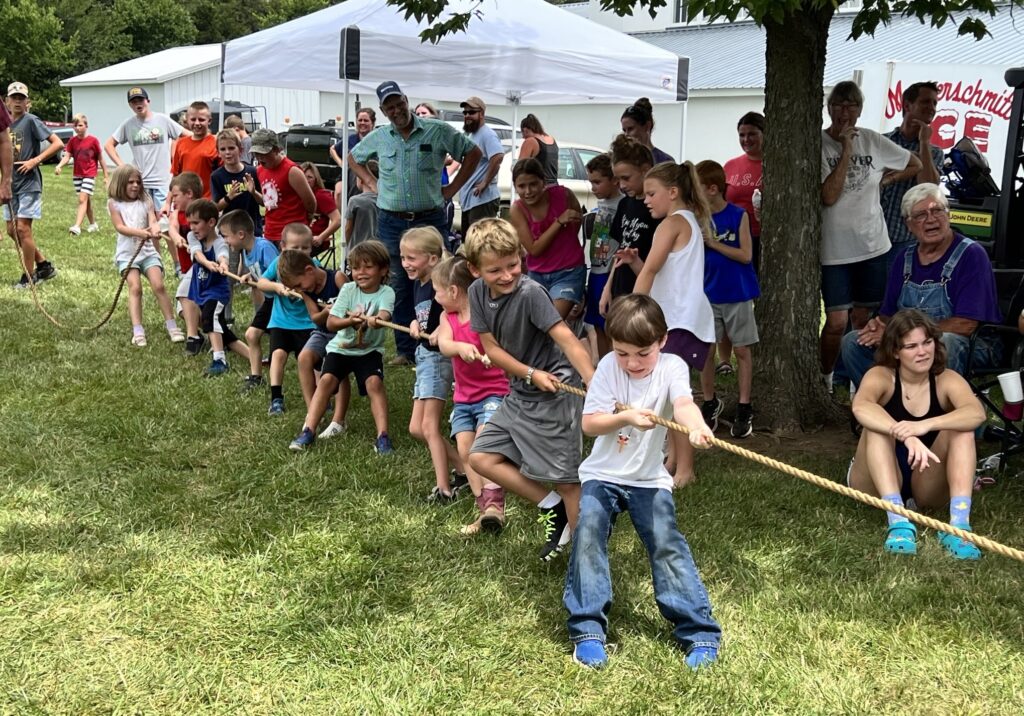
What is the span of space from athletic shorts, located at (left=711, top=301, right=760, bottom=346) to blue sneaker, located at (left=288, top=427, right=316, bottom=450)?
239 cm

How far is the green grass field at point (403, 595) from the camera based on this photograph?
10.5ft

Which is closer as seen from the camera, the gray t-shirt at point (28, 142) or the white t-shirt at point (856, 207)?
the white t-shirt at point (856, 207)

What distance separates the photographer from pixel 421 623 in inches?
143

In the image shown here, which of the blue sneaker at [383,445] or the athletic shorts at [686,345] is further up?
the athletic shorts at [686,345]

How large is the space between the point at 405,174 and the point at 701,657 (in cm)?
520

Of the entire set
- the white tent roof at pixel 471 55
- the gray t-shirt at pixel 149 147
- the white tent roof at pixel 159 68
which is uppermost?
the white tent roof at pixel 159 68

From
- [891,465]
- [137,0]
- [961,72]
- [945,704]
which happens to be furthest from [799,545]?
[137,0]

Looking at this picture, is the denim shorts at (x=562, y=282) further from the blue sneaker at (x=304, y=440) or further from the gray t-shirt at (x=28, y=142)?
the gray t-shirt at (x=28, y=142)

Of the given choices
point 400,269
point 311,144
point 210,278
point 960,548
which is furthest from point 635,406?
point 311,144

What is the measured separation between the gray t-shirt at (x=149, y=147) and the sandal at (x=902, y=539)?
8492 mm

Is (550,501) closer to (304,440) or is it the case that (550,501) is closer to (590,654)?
(590,654)

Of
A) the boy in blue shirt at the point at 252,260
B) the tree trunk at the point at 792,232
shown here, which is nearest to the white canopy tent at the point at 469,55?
the boy in blue shirt at the point at 252,260

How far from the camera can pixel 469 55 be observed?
28.6ft

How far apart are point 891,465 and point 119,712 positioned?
323cm
